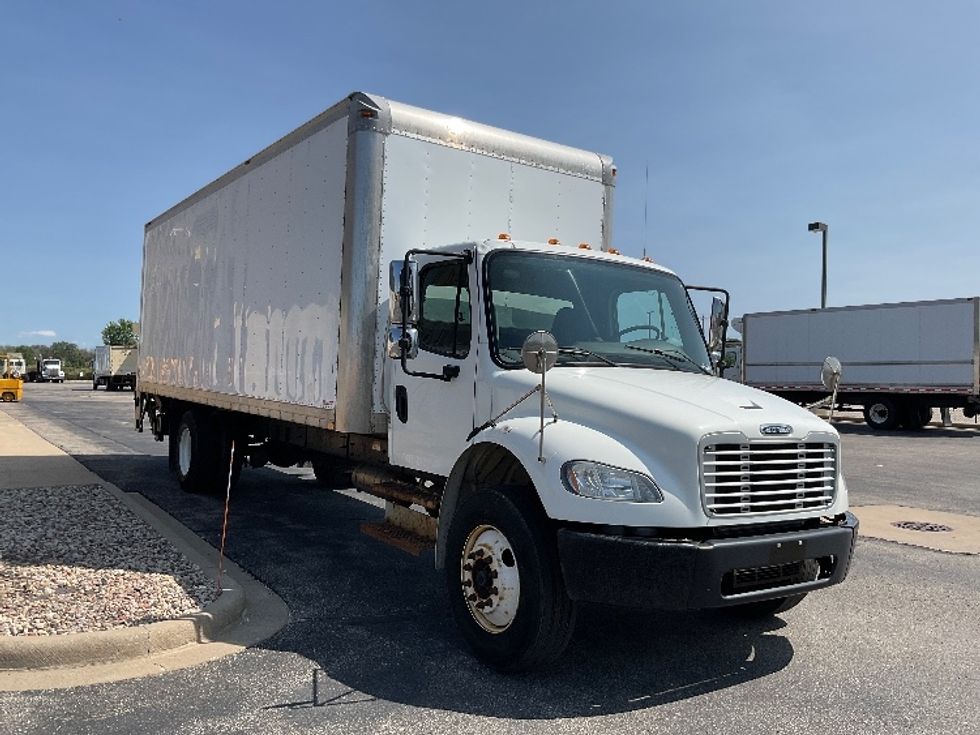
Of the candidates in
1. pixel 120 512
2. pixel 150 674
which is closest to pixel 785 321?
pixel 120 512

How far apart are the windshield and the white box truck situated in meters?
0.02

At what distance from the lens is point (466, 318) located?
5234mm

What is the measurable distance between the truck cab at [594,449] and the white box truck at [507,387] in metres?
0.01

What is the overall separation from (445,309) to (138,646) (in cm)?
269

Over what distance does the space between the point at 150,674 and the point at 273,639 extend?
0.80 meters

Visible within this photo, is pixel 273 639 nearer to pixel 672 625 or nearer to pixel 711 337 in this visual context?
pixel 672 625

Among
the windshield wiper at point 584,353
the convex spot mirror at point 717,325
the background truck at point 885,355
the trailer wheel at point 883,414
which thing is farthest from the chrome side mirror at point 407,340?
the trailer wheel at point 883,414

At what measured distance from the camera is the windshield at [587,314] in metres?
5.10

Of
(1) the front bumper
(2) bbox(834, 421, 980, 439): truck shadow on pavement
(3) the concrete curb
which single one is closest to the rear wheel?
(3) the concrete curb

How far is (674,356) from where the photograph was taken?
17.7 ft

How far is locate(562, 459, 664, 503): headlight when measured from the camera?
4.02 meters

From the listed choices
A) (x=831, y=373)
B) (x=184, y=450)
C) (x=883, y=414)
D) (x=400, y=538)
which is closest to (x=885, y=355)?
(x=883, y=414)

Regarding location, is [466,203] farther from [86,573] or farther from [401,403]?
[86,573]

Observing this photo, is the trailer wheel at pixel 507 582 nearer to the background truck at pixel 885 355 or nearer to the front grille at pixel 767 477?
the front grille at pixel 767 477
